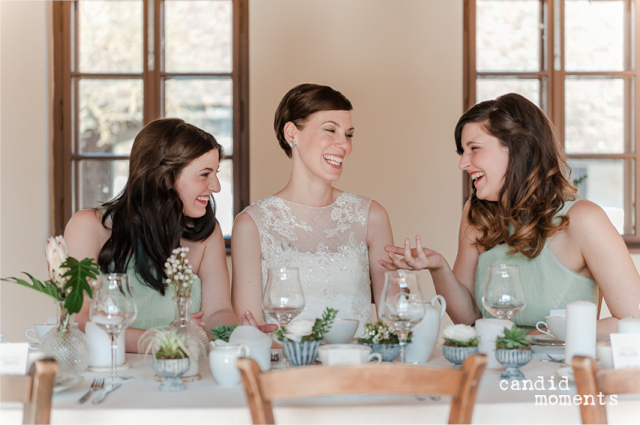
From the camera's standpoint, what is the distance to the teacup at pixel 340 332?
1.74m

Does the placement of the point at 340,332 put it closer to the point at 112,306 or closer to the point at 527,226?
the point at 112,306

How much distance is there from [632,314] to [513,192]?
58 cm

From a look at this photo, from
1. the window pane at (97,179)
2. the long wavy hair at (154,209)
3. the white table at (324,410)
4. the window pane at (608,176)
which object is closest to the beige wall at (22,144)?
the window pane at (97,179)

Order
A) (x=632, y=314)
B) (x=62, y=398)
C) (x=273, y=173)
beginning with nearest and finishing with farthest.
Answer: (x=62, y=398)
(x=632, y=314)
(x=273, y=173)

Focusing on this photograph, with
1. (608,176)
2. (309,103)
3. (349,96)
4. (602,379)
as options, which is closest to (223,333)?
(602,379)

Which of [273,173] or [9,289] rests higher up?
[273,173]

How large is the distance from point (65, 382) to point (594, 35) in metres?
3.93

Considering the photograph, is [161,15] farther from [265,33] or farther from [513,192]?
[513,192]

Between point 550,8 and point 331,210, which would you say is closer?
point 331,210

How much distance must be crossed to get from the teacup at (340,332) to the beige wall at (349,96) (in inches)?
90.7

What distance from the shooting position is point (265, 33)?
13.2ft

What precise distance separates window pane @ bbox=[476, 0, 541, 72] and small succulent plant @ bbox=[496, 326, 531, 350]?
2.99 m

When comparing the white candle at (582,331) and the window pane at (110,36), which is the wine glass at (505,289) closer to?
the white candle at (582,331)

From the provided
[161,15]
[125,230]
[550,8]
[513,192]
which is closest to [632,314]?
[513,192]
